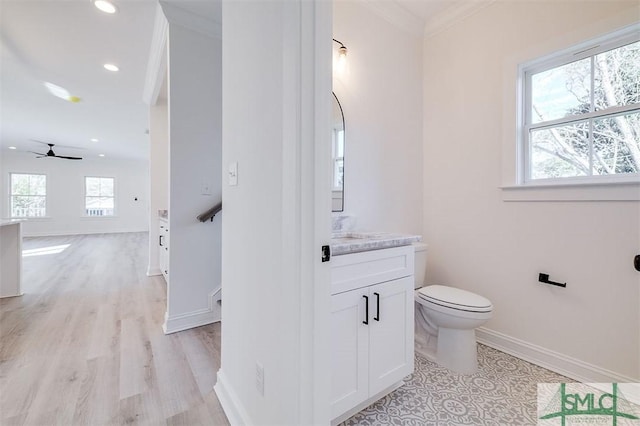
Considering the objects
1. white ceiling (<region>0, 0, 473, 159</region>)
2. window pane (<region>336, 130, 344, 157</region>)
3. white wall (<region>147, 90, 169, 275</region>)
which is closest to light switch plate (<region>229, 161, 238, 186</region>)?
window pane (<region>336, 130, 344, 157</region>)

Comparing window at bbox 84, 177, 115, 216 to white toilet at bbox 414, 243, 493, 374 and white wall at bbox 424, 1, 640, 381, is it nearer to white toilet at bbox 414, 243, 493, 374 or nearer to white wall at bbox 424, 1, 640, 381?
white wall at bbox 424, 1, 640, 381

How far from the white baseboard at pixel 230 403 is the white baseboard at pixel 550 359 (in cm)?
179

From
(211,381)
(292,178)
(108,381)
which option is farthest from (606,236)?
(108,381)

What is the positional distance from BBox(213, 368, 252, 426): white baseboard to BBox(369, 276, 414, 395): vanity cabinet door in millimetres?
581

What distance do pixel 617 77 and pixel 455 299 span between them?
62.7 inches

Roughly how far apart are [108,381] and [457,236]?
2511 millimetres

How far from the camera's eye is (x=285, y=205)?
87 cm

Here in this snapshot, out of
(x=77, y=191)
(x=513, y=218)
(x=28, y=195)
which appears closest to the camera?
(x=513, y=218)

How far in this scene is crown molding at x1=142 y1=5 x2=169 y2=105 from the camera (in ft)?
7.34

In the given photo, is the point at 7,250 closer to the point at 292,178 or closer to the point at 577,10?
the point at 292,178

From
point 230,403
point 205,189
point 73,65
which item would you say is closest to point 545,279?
point 230,403

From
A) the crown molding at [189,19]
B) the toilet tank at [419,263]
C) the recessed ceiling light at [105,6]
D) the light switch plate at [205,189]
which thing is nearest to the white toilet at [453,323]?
the toilet tank at [419,263]

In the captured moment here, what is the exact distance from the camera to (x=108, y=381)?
150cm
